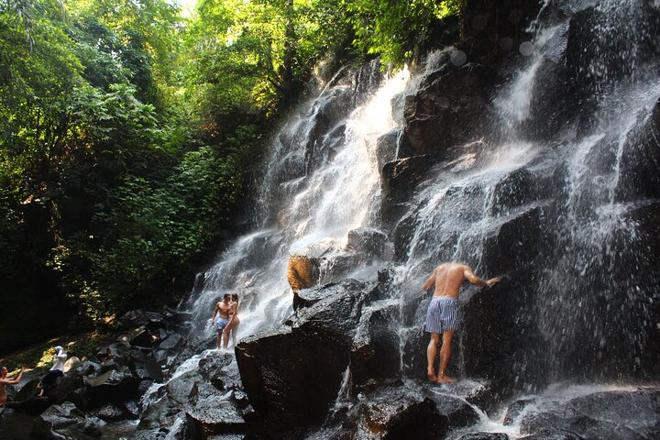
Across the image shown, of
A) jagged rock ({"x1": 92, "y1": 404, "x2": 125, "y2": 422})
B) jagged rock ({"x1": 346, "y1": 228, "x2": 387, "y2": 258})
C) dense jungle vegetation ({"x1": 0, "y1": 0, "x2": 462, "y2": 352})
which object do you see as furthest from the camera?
dense jungle vegetation ({"x1": 0, "y1": 0, "x2": 462, "y2": 352})

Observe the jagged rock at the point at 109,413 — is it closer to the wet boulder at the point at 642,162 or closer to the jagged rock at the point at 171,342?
the jagged rock at the point at 171,342

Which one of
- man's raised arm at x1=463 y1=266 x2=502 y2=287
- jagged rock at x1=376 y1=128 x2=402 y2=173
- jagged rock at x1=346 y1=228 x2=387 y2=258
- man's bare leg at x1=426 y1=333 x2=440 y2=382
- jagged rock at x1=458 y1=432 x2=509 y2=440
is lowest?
jagged rock at x1=458 y1=432 x2=509 y2=440

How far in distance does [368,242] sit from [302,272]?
1.89 metres

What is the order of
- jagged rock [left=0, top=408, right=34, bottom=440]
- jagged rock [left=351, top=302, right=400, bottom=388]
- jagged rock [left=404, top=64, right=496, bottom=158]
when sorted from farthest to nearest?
jagged rock [left=404, top=64, right=496, bottom=158]
jagged rock [left=0, top=408, right=34, bottom=440]
jagged rock [left=351, top=302, right=400, bottom=388]

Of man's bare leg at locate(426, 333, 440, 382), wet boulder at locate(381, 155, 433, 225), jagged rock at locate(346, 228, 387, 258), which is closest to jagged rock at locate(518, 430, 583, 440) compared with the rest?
man's bare leg at locate(426, 333, 440, 382)

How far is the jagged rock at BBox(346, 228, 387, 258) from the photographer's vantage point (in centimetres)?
984

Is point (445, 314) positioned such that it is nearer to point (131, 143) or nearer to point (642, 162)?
point (642, 162)

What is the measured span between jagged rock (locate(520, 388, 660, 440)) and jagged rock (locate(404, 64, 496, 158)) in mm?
6878

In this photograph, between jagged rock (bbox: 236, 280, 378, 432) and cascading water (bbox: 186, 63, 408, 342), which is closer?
jagged rock (bbox: 236, 280, 378, 432)

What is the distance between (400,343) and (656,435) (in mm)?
3202

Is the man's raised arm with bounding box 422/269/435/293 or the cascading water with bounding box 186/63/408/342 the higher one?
the cascading water with bounding box 186/63/408/342

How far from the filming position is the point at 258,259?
14891mm

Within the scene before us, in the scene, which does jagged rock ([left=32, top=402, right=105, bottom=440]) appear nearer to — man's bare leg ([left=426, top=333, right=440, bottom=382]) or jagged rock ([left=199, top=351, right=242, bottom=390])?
jagged rock ([left=199, top=351, right=242, bottom=390])

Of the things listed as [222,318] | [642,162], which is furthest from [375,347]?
[222,318]
